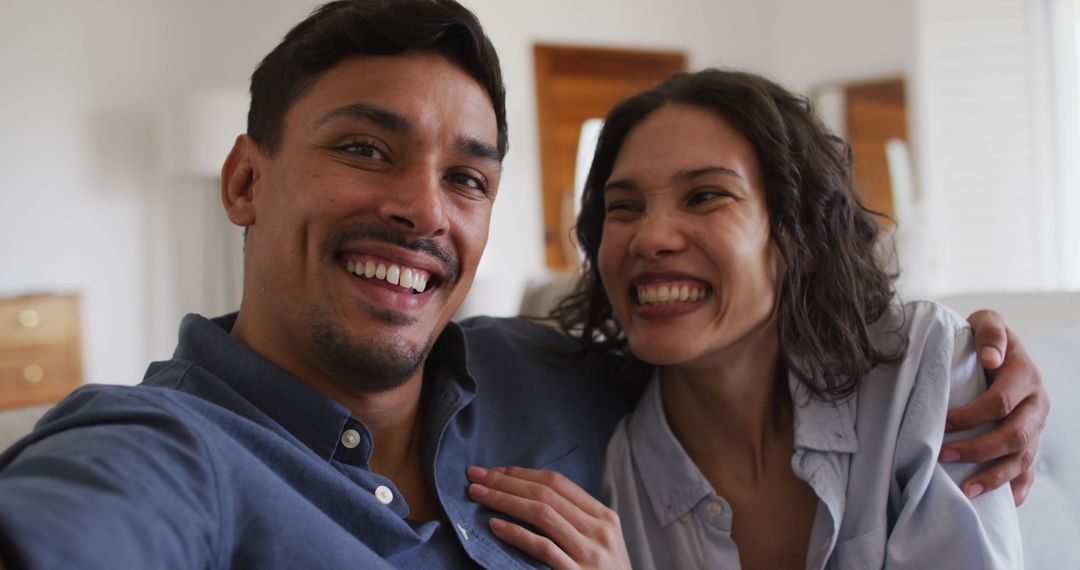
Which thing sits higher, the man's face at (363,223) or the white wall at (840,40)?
the white wall at (840,40)

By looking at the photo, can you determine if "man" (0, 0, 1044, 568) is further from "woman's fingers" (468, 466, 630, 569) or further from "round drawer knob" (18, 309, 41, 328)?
"round drawer knob" (18, 309, 41, 328)

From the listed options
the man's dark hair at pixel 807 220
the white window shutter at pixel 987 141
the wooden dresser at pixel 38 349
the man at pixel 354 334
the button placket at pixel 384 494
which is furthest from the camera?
the white window shutter at pixel 987 141

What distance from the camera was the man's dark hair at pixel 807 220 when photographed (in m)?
1.40

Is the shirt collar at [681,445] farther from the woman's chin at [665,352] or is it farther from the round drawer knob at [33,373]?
the round drawer knob at [33,373]

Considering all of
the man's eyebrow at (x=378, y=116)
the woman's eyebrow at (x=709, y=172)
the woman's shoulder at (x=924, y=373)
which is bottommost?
the woman's shoulder at (x=924, y=373)


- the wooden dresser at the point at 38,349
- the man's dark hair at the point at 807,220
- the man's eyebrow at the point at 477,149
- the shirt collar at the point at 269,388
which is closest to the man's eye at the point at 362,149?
→ the man's eyebrow at the point at 477,149

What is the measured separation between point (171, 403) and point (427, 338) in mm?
358

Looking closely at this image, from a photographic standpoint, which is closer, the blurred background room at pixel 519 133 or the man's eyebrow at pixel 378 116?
the man's eyebrow at pixel 378 116

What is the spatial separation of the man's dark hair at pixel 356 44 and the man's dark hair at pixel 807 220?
0.37m

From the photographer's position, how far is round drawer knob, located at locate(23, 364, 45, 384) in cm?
344

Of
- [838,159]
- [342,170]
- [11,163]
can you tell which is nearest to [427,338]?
[342,170]

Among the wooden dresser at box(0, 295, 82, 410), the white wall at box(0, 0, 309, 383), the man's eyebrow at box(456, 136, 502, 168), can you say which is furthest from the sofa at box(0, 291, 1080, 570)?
the white wall at box(0, 0, 309, 383)

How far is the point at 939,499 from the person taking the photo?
1.24m

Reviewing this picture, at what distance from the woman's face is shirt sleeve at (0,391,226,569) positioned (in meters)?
0.74
